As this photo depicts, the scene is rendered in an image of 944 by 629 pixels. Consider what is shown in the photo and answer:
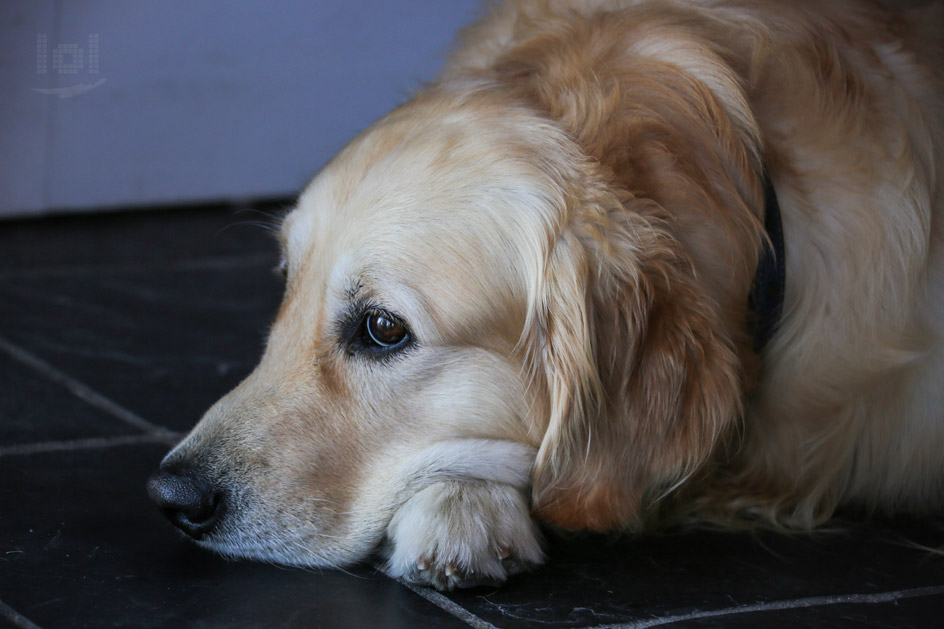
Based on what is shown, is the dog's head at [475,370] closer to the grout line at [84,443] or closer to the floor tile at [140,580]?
the floor tile at [140,580]

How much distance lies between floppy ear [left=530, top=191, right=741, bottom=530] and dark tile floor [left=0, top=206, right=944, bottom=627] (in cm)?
19

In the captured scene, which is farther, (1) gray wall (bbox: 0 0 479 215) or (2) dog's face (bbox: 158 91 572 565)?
(1) gray wall (bbox: 0 0 479 215)

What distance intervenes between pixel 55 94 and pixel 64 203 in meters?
0.46

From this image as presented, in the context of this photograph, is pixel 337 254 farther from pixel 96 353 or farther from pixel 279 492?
pixel 96 353

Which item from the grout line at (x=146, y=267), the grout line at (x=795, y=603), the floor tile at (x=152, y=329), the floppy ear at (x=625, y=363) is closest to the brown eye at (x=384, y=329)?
the floppy ear at (x=625, y=363)

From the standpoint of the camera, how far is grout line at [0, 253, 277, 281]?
4.03 meters

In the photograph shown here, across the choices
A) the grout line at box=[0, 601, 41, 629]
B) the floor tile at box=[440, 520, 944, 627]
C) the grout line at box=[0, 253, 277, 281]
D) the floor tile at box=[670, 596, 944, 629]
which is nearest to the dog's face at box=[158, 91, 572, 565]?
the floor tile at box=[440, 520, 944, 627]

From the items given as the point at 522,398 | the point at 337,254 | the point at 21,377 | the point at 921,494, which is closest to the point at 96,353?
the point at 21,377

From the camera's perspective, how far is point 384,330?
85.7 inches

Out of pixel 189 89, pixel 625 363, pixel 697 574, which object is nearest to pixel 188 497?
pixel 625 363

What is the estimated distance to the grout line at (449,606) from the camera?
197cm

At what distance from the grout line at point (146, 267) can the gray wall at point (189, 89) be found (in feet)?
2.22

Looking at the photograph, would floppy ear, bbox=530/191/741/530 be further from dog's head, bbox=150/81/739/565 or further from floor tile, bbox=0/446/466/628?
floor tile, bbox=0/446/466/628

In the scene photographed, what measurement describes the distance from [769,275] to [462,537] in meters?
0.79
